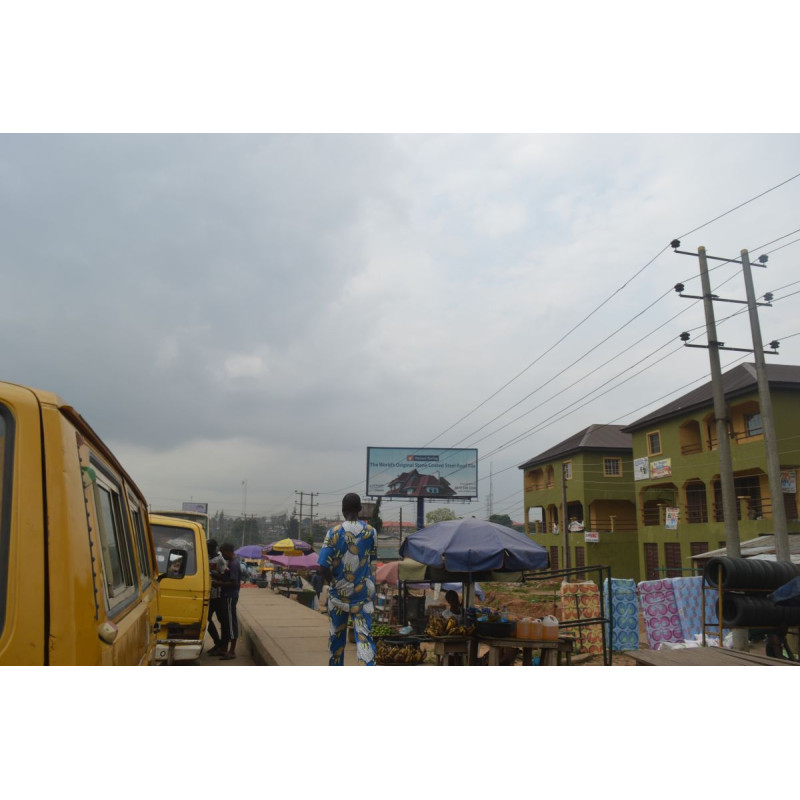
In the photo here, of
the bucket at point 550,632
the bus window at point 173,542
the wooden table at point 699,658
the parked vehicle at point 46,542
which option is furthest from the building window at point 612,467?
the parked vehicle at point 46,542

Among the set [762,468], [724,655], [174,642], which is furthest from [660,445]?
[174,642]

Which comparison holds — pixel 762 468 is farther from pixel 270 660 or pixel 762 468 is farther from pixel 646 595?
pixel 270 660

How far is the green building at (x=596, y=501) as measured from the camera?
38000 mm

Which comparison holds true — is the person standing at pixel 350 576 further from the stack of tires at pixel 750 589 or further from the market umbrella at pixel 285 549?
the market umbrella at pixel 285 549

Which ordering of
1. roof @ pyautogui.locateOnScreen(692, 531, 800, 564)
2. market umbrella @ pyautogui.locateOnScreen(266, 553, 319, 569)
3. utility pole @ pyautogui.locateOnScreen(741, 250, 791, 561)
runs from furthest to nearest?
market umbrella @ pyautogui.locateOnScreen(266, 553, 319, 569), roof @ pyautogui.locateOnScreen(692, 531, 800, 564), utility pole @ pyautogui.locateOnScreen(741, 250, 791, 561)

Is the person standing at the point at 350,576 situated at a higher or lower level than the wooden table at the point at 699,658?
higher

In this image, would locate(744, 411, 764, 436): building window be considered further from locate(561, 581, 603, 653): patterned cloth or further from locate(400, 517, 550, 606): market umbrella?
locate(400, 517, 550, 606): market umbrella

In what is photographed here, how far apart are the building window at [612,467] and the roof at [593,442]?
2.31 ft

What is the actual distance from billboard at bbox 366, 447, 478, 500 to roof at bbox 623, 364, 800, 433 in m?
12.6

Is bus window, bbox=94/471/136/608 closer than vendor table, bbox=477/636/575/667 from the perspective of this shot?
Yes

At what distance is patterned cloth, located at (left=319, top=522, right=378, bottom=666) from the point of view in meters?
5.24

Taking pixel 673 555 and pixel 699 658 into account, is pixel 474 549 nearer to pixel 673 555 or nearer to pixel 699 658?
pixel 699 658

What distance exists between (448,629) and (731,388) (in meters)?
23.6

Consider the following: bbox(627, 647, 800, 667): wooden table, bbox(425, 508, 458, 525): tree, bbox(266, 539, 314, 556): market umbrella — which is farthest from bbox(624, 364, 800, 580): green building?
bbox(425, 508, 458, 525): tree
